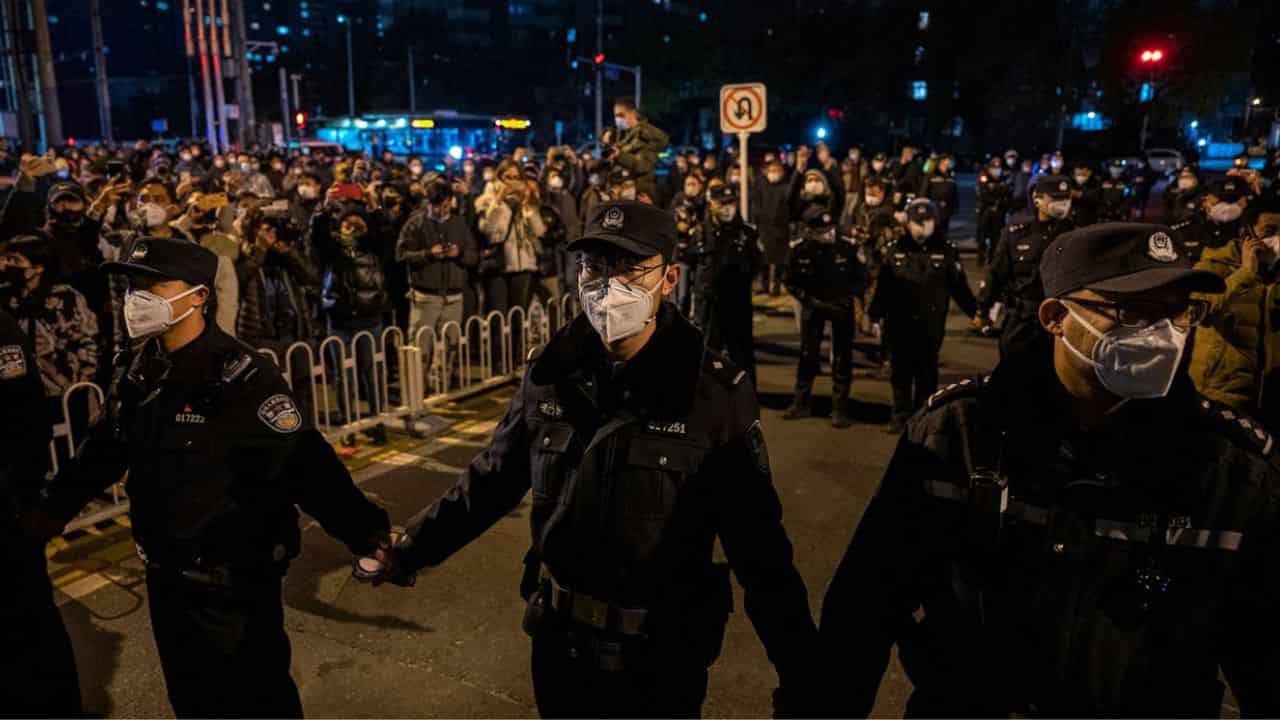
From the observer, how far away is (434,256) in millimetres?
9477

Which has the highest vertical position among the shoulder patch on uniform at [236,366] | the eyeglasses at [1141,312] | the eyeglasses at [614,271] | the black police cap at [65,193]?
the black police cap at [65,193]

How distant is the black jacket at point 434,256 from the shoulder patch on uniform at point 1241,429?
26.6 feet

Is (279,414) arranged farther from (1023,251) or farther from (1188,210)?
(1188,210)

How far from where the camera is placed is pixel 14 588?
11.8 feet

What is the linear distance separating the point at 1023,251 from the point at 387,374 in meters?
6.12

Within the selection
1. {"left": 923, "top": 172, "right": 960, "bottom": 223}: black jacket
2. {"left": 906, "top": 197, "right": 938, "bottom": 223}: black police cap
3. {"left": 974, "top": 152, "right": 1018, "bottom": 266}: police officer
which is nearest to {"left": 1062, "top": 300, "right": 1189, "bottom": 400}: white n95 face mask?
{"left": 906, "top": 197, "right": 938, "bottom": 223}: black police cap

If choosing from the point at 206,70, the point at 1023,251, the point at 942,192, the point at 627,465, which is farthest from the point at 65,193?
the point at 206,70

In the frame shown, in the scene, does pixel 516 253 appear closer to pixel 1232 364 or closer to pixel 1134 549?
pixel 1232 364

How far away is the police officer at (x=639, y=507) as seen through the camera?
2717 millimetres

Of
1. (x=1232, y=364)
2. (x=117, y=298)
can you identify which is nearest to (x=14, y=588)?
(x=117, y=298)

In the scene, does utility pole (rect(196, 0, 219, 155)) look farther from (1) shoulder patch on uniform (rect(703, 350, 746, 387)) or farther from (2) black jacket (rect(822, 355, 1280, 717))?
(2) black jacket (rect(822, 355, 1280, 717))

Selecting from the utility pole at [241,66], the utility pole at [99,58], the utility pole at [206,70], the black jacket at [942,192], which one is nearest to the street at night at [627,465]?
the black jacket at [942,192]

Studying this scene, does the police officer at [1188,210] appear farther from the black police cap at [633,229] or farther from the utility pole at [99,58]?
the utility pole at [99,58]

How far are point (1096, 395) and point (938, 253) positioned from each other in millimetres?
6161
